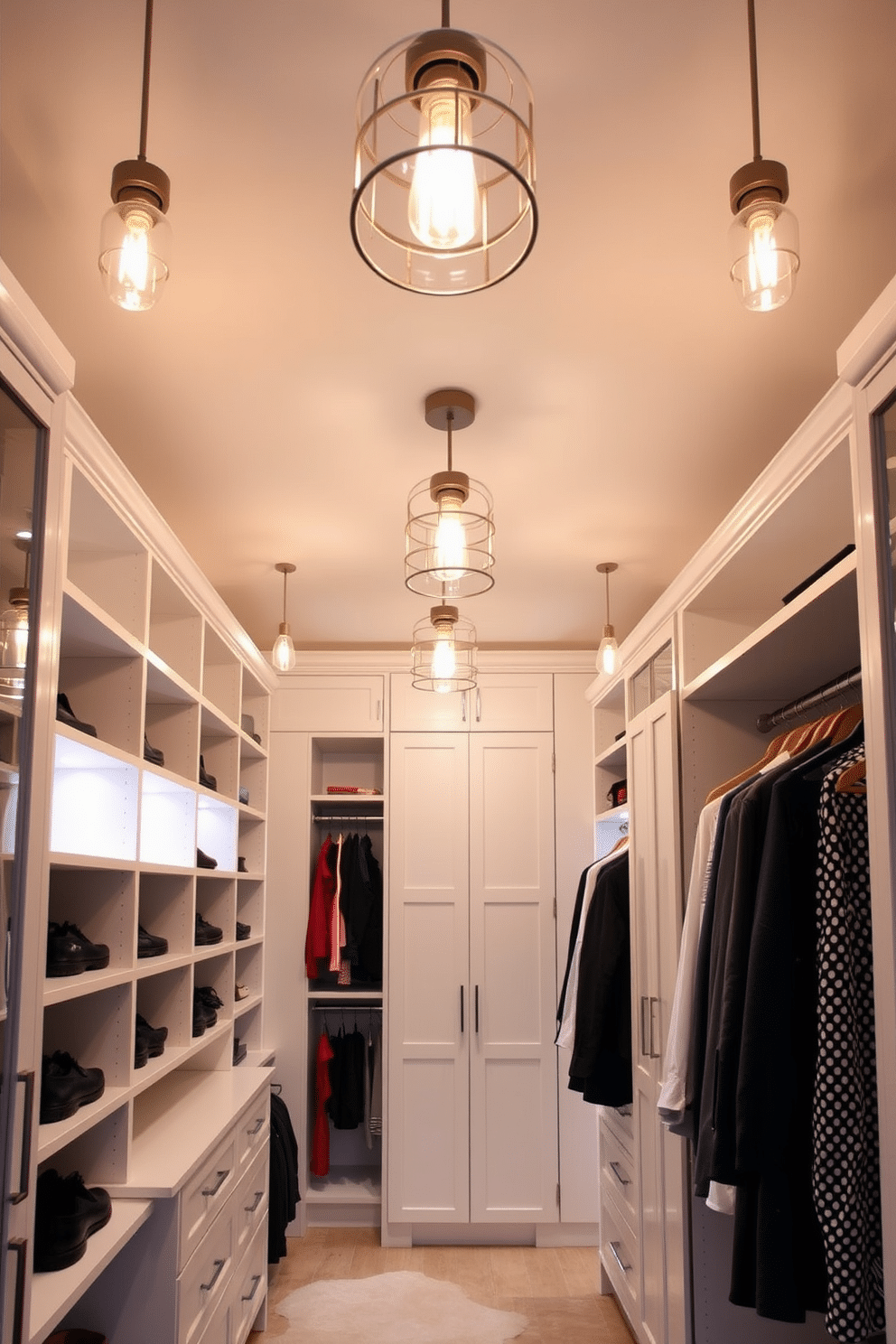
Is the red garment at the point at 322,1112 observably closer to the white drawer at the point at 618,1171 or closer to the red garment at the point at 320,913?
the red garment at the point at 320,913

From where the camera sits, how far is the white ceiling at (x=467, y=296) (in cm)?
165

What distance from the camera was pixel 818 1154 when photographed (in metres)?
1.68

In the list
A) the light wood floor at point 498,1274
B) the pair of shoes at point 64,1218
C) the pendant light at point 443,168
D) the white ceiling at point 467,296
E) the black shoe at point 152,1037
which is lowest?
the light wood floor at point 498,1274

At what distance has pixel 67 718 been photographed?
236 cm

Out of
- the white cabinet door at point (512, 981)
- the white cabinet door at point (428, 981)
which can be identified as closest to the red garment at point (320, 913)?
the white cabinet door at point (428, 981)

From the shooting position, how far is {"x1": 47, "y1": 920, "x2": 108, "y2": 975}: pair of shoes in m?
2.33

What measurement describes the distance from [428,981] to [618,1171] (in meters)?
1.24

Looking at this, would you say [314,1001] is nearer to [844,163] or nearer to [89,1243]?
[89,1243]

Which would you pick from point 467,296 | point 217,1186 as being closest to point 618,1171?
point 217,1186

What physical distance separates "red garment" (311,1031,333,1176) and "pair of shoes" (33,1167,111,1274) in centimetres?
265

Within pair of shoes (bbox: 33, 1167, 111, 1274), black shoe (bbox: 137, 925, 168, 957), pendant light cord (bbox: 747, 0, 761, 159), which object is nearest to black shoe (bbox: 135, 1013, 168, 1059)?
black shoe (bbox: 137, 925, 168, 957)

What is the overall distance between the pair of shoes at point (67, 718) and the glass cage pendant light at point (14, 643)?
26.1 inches

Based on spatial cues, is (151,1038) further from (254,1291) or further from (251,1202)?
(254,1291)

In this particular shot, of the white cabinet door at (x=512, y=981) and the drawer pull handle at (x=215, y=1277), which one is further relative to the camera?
the white cabinet door at (x=512, y=981)
